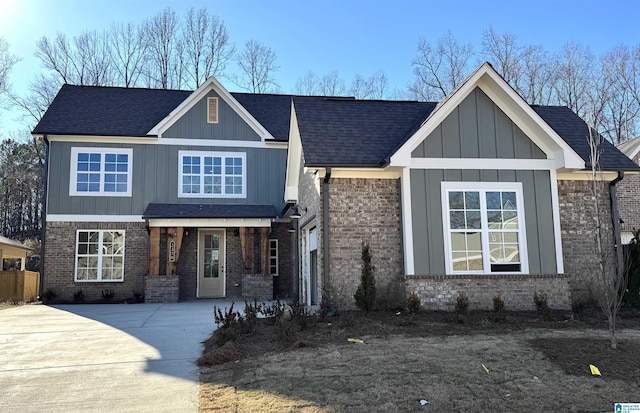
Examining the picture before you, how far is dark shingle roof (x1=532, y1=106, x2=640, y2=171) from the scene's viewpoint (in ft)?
38.5

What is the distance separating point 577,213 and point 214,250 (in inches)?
479

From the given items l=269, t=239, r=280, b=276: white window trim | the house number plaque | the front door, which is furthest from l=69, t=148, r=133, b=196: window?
l=269, t=239, r=280, b=276: white window trim

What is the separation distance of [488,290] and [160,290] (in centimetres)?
1085

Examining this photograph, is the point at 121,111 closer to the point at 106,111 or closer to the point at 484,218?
the point at 106,111

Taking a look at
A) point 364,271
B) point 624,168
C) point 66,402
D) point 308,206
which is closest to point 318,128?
point 308,206

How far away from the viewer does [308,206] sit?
13008 millimetres

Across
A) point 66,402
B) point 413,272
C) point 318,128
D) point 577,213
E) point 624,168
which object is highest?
point 318,128

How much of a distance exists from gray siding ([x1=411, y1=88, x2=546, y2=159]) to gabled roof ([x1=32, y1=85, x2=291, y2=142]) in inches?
366

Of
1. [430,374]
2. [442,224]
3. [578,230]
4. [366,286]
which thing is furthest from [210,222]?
[430,374]

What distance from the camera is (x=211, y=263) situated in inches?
726

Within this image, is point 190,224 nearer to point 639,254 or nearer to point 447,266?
point 447,266

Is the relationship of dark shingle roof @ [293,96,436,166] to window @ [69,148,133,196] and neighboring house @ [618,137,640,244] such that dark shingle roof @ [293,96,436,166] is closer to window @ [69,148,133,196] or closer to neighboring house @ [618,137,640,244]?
window @ [69,148,133,196]

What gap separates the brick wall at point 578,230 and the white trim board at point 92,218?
13443mm

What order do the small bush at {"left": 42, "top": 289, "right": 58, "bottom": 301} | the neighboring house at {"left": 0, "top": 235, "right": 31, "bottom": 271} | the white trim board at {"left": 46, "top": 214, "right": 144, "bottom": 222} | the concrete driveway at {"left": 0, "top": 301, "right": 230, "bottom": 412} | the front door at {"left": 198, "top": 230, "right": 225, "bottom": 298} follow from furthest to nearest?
1. the neighboring house at {"left": 0, "top": 235, "right": 31, "bottom": 271}
2. the front door at {"left": 198, "top": 230, "right": 225, "bottom": 298}
3. the white trim board at {"left": 46, "top": 214, "right": 144, "bottom": 222}
4. the small bush at {"left": 42, "top": 289, "right": 58, "bottom": 301}
5. the concrete driveway at {"left": 0, "top": 301, "right": 230, "bottom": 412}
